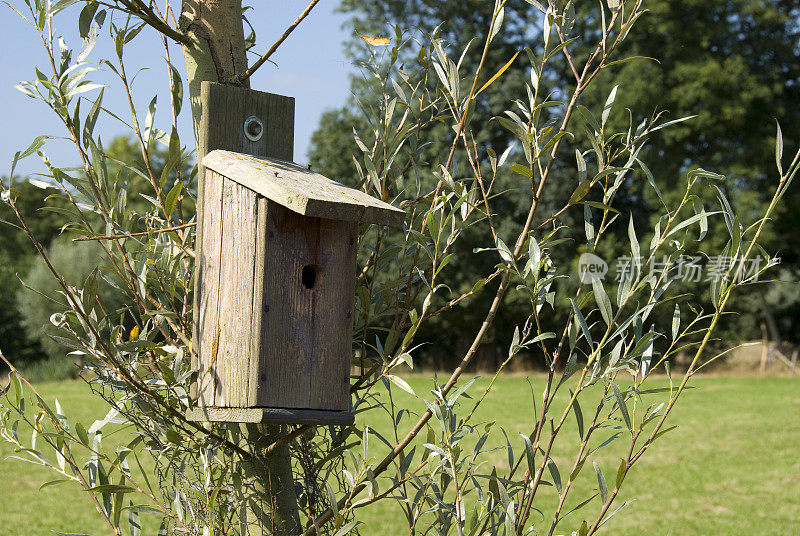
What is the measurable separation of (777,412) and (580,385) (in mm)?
14427

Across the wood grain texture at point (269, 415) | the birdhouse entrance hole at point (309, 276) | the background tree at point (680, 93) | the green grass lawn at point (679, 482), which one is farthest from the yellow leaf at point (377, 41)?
the background tree at point (680, 93)

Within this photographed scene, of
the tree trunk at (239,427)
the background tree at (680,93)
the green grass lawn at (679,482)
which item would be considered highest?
the background tree at (680,93)

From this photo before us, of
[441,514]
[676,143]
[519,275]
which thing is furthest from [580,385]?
[676,143]

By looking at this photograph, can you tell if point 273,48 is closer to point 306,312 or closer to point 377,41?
point 377,41

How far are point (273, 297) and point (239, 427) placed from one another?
1.54 ft

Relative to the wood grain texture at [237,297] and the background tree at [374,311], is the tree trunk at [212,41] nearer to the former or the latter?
the background tree at [374,311]

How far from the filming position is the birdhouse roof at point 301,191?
5.84 ft

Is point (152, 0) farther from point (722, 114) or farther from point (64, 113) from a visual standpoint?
point (722, 114)

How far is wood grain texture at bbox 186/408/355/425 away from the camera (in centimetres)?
187

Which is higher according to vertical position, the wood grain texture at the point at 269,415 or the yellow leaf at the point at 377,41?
the yellow leaf at the point at 377,41

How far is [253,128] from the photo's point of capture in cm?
214

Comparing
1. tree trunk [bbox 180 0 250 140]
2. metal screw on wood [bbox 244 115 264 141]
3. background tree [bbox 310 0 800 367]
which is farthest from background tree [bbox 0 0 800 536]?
background tree [bbox 310 0 800 367]

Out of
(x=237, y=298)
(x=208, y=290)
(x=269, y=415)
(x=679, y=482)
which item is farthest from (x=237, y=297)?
(x=679, y=482)

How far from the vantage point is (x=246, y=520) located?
212 centimetres
